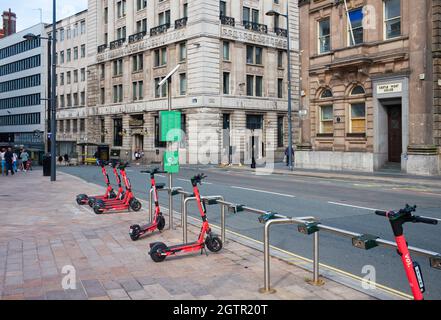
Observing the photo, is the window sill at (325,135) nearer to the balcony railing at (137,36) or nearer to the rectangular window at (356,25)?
the rectangular window at (356,25)

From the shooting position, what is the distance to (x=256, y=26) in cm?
4912

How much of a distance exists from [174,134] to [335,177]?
16520 millimetres

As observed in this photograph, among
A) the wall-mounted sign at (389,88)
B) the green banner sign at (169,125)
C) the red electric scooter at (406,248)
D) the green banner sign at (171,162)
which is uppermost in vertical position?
the wall-mounted sign at (389,88)

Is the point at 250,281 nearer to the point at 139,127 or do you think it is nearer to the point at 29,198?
the point at 29,198

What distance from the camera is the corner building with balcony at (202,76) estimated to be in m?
44.9

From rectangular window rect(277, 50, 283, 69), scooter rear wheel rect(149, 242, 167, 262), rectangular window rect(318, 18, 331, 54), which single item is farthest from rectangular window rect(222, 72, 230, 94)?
scooter rear wheel rect(149, 242, 167, 262)

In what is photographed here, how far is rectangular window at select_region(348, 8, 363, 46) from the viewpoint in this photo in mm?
28609

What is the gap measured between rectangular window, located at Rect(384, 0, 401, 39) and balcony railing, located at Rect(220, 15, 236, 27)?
21.6 meters

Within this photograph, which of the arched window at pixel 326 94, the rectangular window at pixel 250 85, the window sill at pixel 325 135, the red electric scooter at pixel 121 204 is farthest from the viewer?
the rectangular window at pixel 250 85

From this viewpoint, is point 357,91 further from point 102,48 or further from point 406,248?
point 102,48

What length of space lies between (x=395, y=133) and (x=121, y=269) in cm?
2387

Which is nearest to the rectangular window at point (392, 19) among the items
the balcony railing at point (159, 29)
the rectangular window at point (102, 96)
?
the balcony railing at point (159, 29)

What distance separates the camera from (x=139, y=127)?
174ft

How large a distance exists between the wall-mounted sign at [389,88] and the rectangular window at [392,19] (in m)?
2.71
